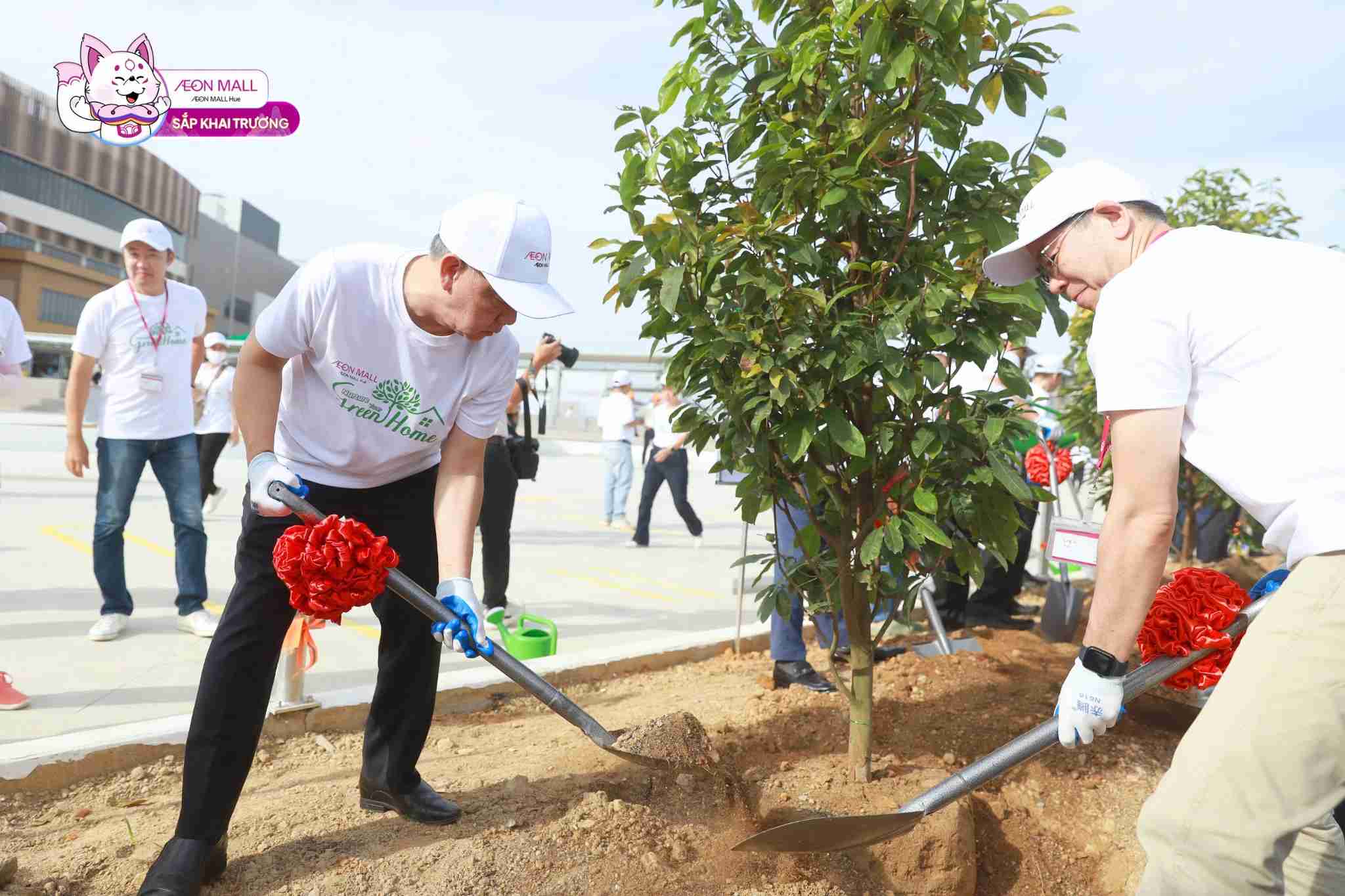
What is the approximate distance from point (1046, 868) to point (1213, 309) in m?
1.93

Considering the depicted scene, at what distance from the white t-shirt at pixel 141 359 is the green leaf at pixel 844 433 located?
360 centimetres

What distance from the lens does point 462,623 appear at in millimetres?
2562

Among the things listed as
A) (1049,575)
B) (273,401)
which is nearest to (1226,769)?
(273,401)

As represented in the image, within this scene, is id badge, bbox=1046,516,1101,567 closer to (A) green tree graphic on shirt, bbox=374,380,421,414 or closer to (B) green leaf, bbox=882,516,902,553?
(B) green leaf, bbox=882,516,902,553

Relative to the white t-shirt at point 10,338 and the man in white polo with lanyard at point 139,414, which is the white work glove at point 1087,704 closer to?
the man in white polo with lanyard at point 139,414

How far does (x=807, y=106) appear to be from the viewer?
9.56 feet

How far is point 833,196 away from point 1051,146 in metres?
0.72

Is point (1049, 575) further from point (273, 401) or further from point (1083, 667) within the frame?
point (273, 401)

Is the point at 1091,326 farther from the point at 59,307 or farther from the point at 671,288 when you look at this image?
the point at 59,307

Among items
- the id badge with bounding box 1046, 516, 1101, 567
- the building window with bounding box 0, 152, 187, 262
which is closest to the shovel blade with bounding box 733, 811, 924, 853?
the id badge with bounding box 1046, 516, 1101, 567

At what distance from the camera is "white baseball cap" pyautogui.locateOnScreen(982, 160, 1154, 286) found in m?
2.12

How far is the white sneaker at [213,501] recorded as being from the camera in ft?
32.0

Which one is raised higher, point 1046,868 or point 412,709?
point 412,709

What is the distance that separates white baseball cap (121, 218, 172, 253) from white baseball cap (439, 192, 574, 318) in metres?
3.13
